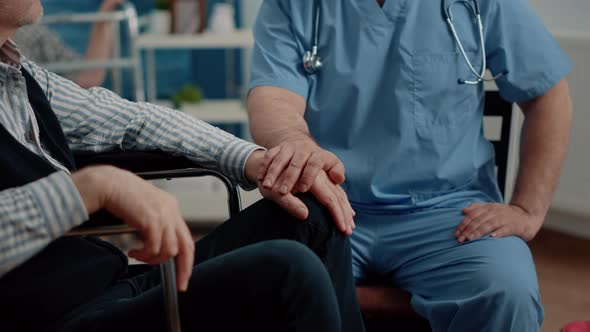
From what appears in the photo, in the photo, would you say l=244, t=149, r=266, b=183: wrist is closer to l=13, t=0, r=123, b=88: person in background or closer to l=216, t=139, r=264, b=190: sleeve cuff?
l=216, t=139, r=264, b=190: sleeve cuff

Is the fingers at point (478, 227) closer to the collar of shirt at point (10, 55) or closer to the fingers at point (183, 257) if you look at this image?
the fingers at point (183, 257)

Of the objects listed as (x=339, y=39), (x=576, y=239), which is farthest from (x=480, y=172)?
(x=576, y=239)

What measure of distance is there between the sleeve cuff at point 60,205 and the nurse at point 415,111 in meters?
0.56

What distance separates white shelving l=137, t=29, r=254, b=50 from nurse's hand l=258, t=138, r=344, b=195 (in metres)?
1.96

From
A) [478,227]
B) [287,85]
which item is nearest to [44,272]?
[287,85]

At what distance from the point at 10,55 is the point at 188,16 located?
2.07m

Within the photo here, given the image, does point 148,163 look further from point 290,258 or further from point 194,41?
point 194,41

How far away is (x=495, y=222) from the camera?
1337mm

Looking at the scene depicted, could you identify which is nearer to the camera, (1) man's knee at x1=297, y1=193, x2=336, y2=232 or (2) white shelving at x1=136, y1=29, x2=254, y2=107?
(1) man's knee at x1=297, y1=193, x2=336, y2=232

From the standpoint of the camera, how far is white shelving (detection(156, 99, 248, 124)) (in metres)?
3.06

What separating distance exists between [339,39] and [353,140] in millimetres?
202

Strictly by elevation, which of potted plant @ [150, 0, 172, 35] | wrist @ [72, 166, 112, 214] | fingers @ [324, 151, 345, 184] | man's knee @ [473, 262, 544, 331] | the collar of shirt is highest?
the collar of shirt

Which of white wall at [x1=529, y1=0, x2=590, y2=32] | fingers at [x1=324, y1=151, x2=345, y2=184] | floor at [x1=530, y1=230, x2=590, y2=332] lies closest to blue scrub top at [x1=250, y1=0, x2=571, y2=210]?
fingers at [x1=324, y1=151, x2=345, y2=184]

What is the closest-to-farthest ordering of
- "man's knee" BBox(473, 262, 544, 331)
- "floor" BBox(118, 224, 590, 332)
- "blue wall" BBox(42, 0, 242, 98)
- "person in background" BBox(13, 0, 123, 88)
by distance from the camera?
"man's knee" BBox(473, 262, 544, 331)
"floor" BBox(118, 224, 590, 332)
"person in background" BBox(13, 0, 123, 88)
"blue wall" BBox(42, 0, 242, 98)
